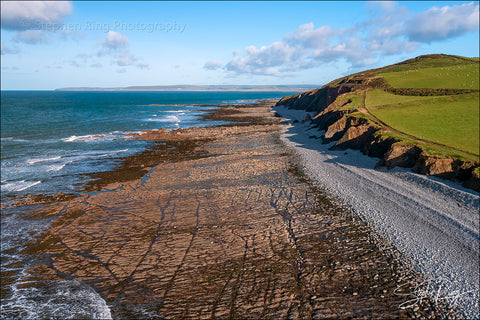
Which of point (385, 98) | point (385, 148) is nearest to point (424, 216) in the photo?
point (385, 148)

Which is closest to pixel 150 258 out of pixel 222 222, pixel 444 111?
pixel 222 222

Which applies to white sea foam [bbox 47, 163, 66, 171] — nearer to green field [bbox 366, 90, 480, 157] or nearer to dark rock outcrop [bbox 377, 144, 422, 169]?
dark rock outcrop [bbox 377, 144, 422, 169]

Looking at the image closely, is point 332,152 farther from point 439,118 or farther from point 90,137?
point 90,137

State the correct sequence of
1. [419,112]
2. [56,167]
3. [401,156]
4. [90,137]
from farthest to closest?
[90,137], [419,112], [56,167], [401,156]

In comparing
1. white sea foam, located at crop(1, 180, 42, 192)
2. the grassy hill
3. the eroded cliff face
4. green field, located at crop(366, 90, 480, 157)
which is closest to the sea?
white sea foam, located at crop(1, 180, 42, 192)

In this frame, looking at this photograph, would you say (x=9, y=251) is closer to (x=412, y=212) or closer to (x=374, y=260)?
(x=374, y=260)

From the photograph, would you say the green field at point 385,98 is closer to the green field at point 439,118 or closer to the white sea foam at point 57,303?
the green field at point 439,118
